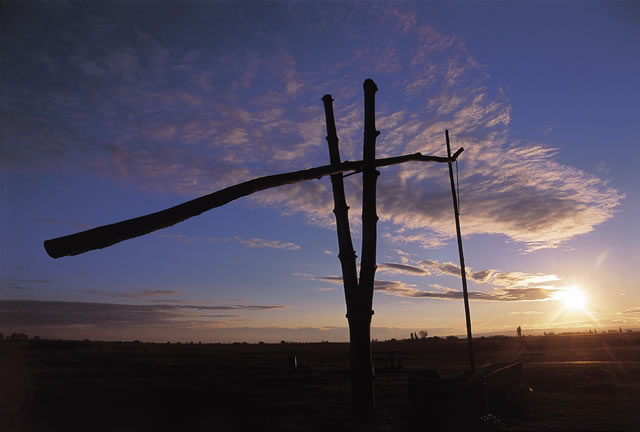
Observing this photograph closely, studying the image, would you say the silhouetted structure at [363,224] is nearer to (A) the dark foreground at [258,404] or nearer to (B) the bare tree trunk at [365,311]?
(B) the bare tree trunk at [365,311]

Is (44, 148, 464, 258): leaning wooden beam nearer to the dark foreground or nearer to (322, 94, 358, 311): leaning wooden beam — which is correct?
(322, 94, 358, 311): leaning wooden beam

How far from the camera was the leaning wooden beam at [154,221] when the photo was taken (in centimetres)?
310

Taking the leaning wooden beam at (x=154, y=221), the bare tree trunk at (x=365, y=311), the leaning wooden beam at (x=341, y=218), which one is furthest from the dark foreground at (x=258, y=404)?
the leaning wooden beam at (x=154, y=221)

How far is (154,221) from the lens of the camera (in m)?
3.53

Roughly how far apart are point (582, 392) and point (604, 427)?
5182mm

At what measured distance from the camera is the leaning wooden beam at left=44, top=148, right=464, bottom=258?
10.2ft

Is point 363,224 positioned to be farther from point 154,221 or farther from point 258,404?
point 258,404

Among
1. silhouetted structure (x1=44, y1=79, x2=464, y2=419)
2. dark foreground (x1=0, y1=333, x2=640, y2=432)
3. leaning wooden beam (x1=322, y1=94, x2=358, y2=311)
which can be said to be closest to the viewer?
silhouetted structure (x1=44, y1=79, x2=464, y2=419)

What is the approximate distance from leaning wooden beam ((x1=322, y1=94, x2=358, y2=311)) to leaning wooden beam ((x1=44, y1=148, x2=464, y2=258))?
1.04m

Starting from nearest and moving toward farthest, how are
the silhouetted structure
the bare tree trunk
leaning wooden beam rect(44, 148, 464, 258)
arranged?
leaning wooden beam rect(44, 148, 464, 258)
the silhouetted structure
the bare tree trunk

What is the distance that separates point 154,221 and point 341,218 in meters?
3.31

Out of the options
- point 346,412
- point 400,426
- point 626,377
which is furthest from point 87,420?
point 626,377

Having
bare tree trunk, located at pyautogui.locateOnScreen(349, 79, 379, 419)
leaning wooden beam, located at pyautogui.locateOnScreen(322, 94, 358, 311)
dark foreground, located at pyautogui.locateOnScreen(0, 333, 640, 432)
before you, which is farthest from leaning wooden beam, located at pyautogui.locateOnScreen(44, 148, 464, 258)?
dark foreground, located at pyautogui.locateOnScreen(0, 333, 640, 432)

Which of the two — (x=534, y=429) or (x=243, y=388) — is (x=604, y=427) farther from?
(x=243, y=388)
